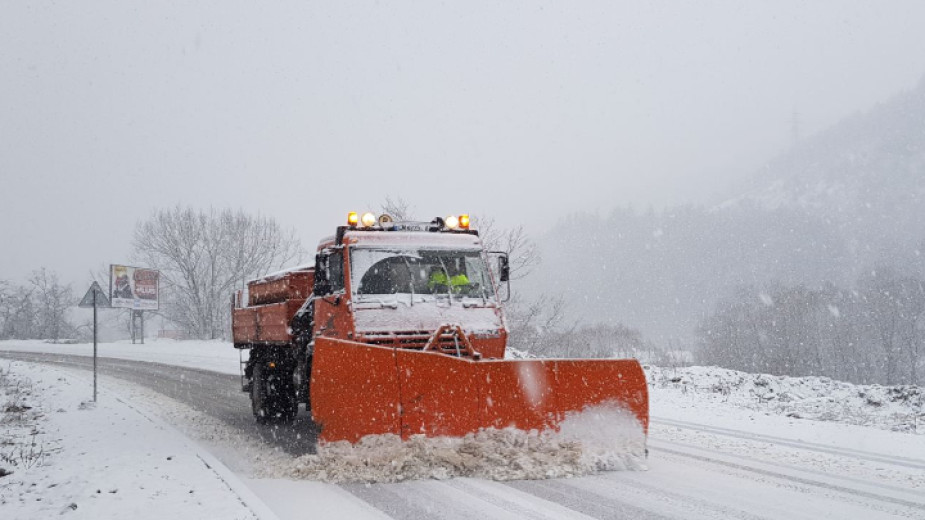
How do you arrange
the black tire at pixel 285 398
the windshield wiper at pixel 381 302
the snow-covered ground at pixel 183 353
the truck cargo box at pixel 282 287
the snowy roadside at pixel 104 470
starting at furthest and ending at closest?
the snow-covered ground at pixel 183 353
the black tire at pixel 285 398
the truck cargo box at pixel 282 287
the windshield wiper at pixel 381 302
the snowy roadside at pixel 104 470

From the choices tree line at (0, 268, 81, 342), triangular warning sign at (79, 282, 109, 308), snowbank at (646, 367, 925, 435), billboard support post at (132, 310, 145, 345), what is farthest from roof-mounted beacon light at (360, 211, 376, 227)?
tree line at (0, 268, 81, 342)

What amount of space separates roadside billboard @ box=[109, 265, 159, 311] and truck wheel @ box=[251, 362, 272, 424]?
33.6 meters

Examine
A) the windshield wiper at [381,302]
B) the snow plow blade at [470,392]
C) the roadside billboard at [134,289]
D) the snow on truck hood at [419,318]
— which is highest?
the roadside billboard at [134,289]

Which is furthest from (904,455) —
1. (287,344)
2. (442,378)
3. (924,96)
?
(924,96)

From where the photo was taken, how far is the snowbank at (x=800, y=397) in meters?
10.1

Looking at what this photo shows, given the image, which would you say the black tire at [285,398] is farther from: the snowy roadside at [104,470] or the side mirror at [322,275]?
the side mirror at [322,275]

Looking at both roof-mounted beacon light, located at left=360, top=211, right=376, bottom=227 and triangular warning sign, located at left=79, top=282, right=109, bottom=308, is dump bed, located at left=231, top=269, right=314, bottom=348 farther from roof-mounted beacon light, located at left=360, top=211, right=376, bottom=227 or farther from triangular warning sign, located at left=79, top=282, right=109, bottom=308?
triangular warning sign, located at left=79, top=282, right=109, bottom=308

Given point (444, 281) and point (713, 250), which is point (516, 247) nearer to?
point (444, 281)

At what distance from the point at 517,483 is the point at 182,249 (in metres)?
44.7

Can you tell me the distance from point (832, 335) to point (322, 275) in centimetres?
6552

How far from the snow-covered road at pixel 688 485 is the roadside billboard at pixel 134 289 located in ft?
117

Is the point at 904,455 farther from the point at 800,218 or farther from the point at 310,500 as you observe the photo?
the point at 800,218

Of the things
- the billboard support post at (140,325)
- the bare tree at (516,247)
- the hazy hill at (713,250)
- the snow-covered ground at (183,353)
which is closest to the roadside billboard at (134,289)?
the billboard support post at (140,325)

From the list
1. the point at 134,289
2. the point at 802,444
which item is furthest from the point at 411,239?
the point at 134,289
